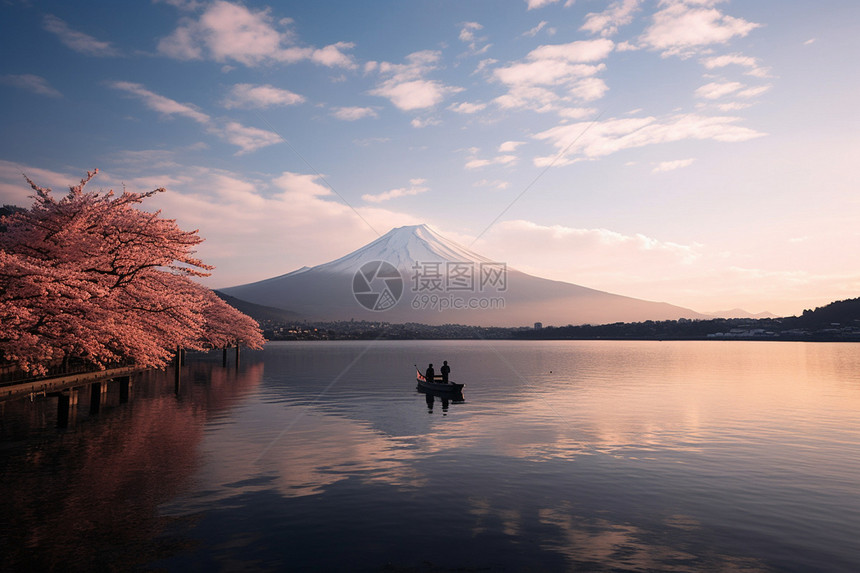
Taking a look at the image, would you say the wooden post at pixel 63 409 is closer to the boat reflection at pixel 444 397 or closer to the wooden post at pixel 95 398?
the wooden post at pixel 95 398

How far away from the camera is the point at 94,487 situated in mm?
15164

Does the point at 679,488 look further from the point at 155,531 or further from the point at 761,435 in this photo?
the point at 155,531

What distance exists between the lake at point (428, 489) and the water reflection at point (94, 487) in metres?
0.07

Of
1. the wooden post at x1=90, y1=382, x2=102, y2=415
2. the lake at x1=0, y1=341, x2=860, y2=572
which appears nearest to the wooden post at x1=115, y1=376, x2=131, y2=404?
the lake at x1=0, y1=341, x2=860, y2=572

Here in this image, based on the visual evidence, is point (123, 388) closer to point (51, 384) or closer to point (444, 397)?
point (51, 384)

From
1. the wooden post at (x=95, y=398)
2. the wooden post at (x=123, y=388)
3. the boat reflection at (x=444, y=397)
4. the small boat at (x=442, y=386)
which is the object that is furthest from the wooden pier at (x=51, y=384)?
the small boat at (x=442, y=386)

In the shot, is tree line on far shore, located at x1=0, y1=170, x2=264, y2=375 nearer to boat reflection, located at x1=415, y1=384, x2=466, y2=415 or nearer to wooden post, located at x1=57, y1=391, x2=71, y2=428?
wooden post, located at x1=57, y1=391, x2=71, y2=428

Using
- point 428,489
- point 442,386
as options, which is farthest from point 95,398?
point 428,489

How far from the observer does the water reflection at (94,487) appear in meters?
10.6

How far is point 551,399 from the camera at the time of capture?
38312 millimetres

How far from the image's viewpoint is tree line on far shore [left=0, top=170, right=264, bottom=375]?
61.8 feet

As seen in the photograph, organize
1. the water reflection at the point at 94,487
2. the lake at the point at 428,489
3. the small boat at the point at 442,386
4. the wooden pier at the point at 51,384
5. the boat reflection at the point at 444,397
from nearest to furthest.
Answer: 1. the water reflection at the point at 94,487
2. the lake at the point at 428,489
3. the wooden pier at the point at 51,384
4. the boat reflection at the point at 444,397
5. the small boat at the point at 442,386

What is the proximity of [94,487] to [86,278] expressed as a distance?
9.22 m

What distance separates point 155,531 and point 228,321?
65410 millimetres
